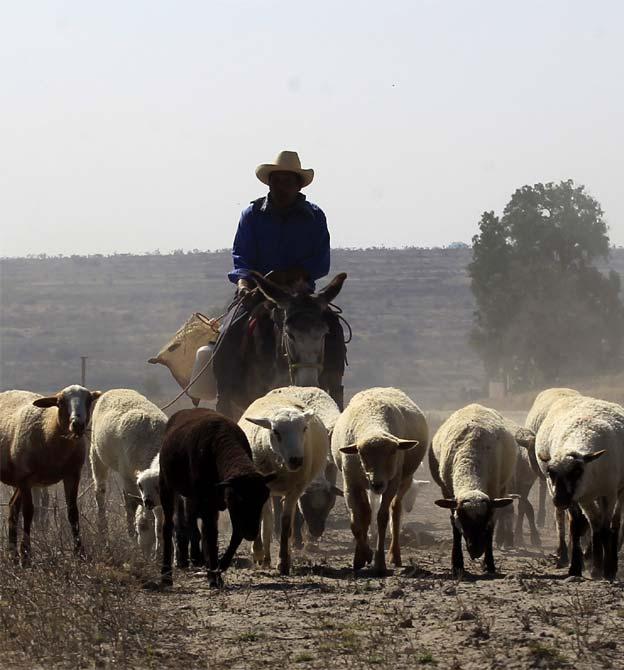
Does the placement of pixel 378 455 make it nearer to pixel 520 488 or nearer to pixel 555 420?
pixel 555 420

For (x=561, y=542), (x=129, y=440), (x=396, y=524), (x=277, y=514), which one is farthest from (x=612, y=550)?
(x=277, y=514)

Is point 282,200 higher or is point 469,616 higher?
point 282,200

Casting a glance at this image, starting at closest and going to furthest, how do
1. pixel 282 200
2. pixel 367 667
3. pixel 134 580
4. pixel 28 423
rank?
pixel 367 667, pixel 134 580, pixel 28 423, pixel 282 200

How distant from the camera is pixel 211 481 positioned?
10469mm

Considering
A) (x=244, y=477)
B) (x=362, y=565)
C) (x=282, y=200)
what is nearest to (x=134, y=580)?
(x=244, y=477)

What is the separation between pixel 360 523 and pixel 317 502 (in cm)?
208

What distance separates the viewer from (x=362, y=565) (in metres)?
11.5

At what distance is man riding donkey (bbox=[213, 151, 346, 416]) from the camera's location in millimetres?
13961

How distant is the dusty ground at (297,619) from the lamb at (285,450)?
2.97ft

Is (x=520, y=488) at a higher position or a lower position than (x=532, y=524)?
higher

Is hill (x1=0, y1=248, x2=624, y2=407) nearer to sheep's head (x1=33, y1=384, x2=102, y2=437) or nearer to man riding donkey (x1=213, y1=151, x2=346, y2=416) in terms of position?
man riding donkey (x1=213, y1=151, x2=346, y2=416)

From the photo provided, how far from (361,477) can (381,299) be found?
79194 mm

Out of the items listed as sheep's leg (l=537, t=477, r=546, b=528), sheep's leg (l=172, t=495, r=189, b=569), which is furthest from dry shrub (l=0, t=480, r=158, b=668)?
sheep's leg (l=537, t=477, r=546, b=528)

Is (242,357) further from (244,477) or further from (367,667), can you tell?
(367,667)
